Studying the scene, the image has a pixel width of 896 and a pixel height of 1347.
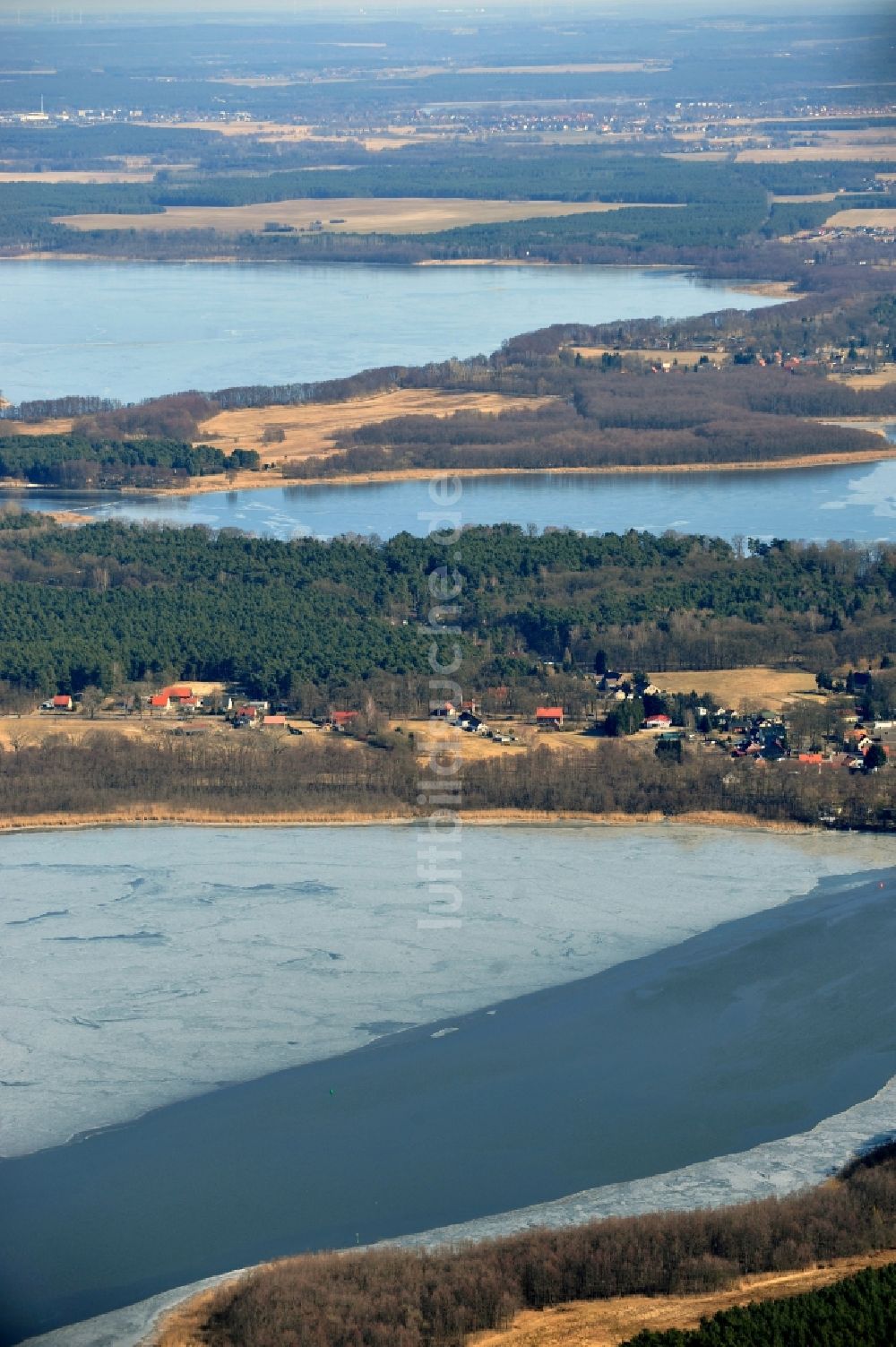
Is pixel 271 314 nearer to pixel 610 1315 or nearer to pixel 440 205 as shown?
pixel 440 205

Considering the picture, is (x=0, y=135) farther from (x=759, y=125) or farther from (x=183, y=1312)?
(x=183, y=1312)

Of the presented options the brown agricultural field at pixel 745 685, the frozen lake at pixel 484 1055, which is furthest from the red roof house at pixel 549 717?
the frozen lake at pixel 484 1055

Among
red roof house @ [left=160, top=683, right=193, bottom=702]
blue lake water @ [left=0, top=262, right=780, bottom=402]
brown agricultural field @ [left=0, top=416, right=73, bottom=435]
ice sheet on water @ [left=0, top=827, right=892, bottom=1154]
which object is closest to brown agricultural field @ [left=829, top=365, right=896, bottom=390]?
blue lake water @ [left=0, top=262, right=780, bottom=402]

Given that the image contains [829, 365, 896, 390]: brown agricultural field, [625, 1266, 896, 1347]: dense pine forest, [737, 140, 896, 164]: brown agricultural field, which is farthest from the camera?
[737, 140, 896, 164]: brown agricultural field

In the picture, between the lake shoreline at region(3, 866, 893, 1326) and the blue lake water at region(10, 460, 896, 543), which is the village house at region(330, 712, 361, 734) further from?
the blue lake water at region(10, 460, 896, 543)

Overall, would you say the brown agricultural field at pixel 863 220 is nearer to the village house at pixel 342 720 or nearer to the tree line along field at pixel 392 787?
the village house at pixel 342 720
